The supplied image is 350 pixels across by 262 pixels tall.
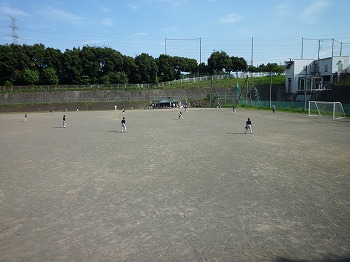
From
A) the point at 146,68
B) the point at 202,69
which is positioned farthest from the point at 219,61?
the point at 146,68

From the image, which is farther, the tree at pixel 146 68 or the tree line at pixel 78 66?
the tree at pixel 146 68

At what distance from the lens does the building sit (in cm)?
4947

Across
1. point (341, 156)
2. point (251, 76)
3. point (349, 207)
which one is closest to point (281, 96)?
point (251, 76)

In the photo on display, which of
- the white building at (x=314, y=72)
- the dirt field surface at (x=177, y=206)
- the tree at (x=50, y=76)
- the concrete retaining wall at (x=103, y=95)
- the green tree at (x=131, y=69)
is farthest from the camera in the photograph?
the green tree at (x=131, y=69)

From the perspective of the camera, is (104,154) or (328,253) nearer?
(328,253)

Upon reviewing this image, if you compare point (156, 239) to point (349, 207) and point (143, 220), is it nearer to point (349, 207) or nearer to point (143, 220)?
point (143, 220)

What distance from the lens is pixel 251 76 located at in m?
82.9

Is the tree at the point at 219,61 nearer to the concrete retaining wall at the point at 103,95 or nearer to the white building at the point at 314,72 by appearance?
the concrete retaining wall at the point at 103,95

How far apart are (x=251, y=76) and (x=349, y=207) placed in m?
81.3

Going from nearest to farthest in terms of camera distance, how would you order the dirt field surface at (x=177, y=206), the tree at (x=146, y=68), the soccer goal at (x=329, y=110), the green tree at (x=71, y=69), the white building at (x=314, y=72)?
the dirt field surface at (x=177, y=206) → the soccer goal at (x=329, y=110) → the white building at (x=314, y=72) → the green tree at (x=71, y=69) → the tree at (x=146, y=68)

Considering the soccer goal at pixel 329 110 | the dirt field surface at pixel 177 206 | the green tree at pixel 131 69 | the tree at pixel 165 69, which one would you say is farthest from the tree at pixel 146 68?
the dirt field surface at pixel 177 206

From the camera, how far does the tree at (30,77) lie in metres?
64.1

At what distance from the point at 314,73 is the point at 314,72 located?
27cm

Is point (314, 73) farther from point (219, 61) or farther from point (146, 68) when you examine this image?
point (146, 68)
